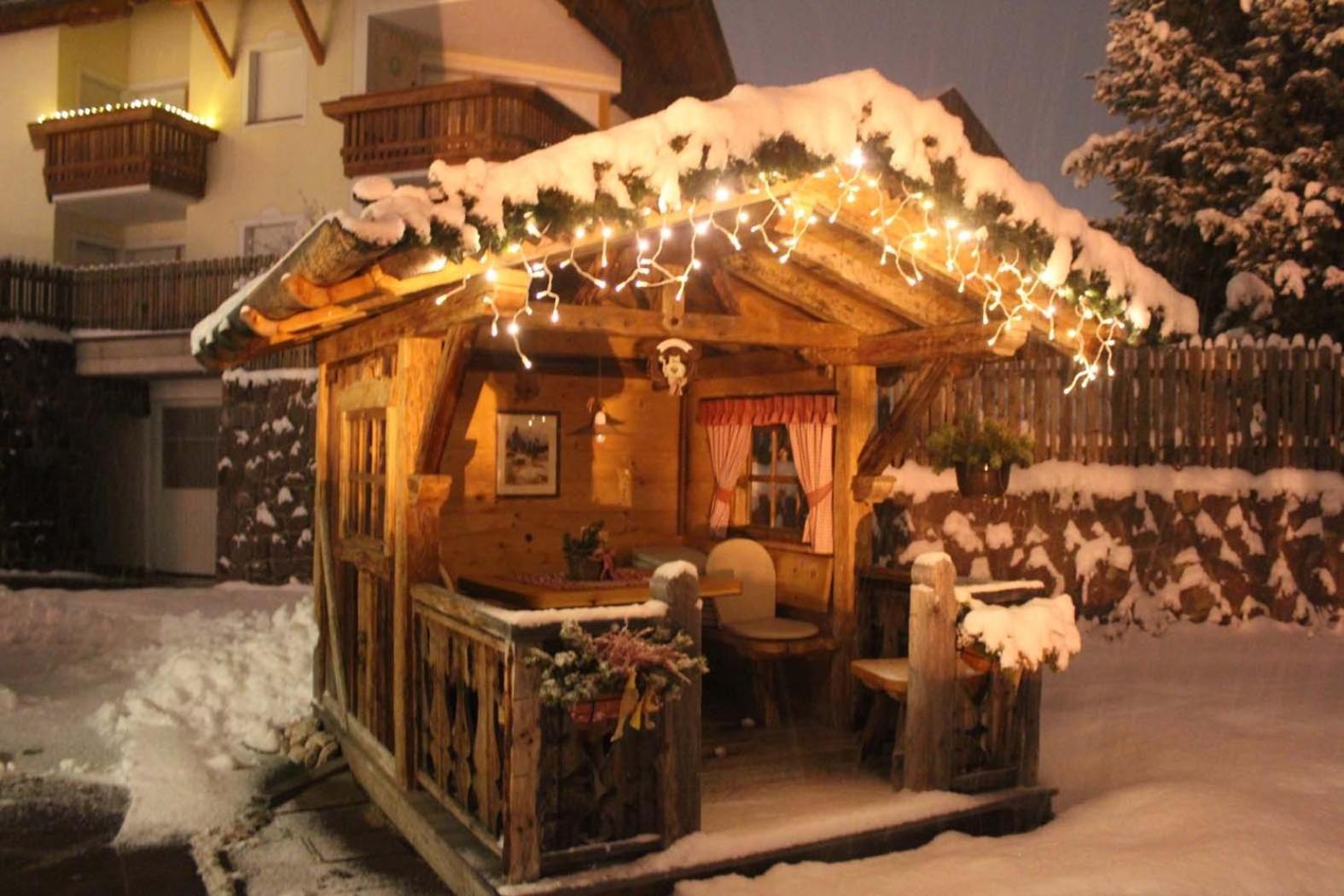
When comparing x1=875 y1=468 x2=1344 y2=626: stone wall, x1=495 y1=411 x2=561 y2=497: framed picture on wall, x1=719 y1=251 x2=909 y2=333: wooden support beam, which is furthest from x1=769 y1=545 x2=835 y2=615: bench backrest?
x1=875 y1=468 x2=1344 y2=626: stone wall

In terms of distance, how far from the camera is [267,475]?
15109 millimetres

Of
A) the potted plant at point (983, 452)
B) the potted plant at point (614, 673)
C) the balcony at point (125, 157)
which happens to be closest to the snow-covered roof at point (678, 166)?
the potted plant at point (614, 673)

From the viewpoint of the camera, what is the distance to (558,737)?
4.84 m

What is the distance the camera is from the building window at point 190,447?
58.2 feet

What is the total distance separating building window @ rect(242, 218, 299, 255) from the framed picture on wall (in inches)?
426

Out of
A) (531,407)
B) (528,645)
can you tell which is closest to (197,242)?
(531,407)

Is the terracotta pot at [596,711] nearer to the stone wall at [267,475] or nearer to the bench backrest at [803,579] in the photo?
the bench backrest at [803,579]

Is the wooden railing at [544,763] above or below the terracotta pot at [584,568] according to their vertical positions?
below

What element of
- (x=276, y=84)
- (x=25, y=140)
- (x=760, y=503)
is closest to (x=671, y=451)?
(x=760, y=503)

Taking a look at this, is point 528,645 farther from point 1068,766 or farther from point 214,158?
point 214,158

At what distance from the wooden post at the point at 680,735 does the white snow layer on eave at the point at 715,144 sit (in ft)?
5.94

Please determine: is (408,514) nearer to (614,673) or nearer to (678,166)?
(614,673)

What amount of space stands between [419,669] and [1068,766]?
4.11 metres

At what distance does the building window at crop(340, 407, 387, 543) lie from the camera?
6.58 metres
